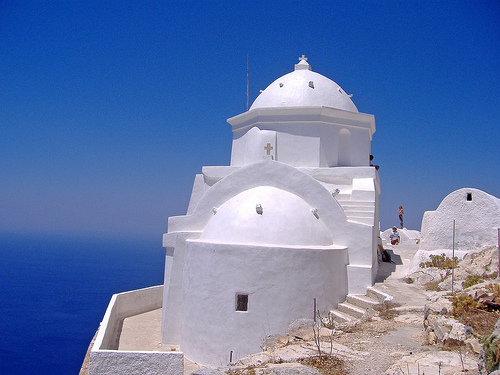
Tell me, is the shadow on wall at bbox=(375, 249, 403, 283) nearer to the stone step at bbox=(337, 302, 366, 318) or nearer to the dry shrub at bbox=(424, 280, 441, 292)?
the dry shrub at bbox=(424, 280, 441, 292)

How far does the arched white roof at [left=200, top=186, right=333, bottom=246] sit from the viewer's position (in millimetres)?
10055

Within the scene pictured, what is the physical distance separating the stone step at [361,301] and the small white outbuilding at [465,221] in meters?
3.72

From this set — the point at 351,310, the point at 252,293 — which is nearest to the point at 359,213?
the point at 351,310

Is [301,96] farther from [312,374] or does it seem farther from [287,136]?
[312,374]

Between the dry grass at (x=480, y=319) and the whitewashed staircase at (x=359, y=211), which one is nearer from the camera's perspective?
the dry grass at (x=480, y=319)

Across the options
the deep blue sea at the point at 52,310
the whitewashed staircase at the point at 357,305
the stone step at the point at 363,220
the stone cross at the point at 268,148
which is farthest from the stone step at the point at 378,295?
the deep blue sea at the point at 52,310

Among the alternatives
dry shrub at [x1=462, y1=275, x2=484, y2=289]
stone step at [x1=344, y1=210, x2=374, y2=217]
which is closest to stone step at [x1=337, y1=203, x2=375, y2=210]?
stone step at [x1=344, y1=210, x2=374, y2=217]

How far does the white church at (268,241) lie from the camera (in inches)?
376

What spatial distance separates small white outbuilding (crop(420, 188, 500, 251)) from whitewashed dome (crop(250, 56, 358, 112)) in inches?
170

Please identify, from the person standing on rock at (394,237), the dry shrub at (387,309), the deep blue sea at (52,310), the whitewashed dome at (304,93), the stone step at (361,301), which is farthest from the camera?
the deep blue sea at (52,310)

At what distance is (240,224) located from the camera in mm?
10320

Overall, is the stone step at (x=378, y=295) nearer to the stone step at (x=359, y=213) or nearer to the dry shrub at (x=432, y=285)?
the dry shrub at (x=432, y=285)

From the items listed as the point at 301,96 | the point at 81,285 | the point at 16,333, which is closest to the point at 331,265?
the point at 301,96

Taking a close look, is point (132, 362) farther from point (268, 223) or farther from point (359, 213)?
point (359, 213)
